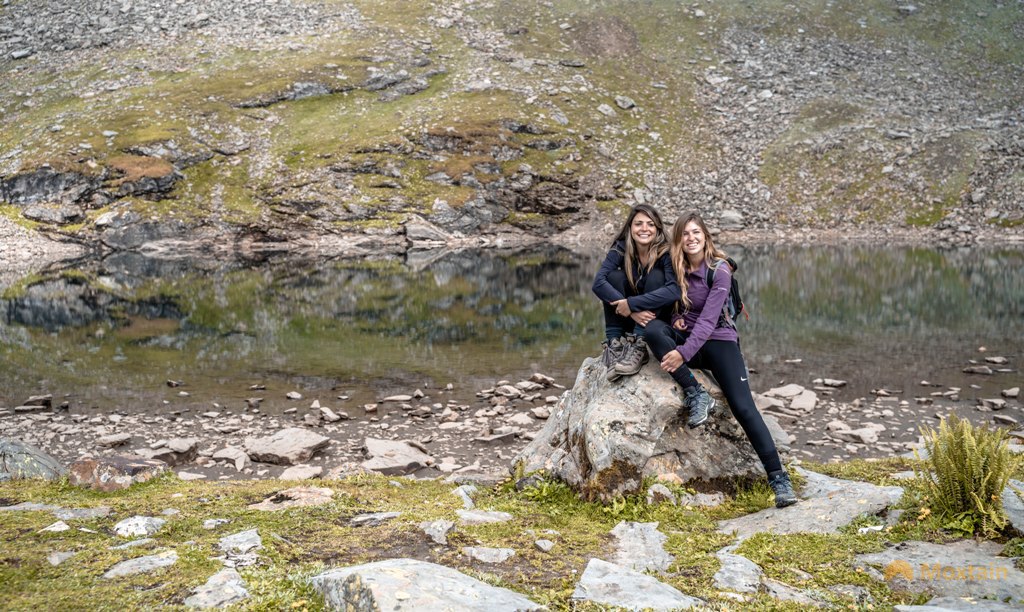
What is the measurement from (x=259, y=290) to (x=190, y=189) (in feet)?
137

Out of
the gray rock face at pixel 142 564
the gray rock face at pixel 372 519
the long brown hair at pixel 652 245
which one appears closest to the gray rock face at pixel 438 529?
the gray rock face at pixel 372 519

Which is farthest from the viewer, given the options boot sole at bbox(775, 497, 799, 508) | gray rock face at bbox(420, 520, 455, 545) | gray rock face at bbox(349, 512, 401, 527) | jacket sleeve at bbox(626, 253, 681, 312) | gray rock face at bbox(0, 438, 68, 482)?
gray rock face at bbox(0, 438, 68, 482)

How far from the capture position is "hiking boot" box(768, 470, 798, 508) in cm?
953

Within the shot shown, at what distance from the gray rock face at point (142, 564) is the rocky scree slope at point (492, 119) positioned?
245ft

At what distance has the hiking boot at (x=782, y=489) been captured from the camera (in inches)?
375

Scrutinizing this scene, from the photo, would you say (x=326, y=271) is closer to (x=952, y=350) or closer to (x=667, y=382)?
(x=952, y=350)

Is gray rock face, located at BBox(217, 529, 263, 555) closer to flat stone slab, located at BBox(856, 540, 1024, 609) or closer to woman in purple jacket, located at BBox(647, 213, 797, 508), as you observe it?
woman in purple jacket, located at BBox(647, 213, 797, 508)

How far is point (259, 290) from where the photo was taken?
160 feet

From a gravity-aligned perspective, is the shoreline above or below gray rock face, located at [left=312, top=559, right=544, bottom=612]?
below

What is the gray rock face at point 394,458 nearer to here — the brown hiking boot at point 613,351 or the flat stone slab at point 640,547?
the brown hiking boot at point 613,351

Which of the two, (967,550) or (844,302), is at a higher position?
→ (967,550)

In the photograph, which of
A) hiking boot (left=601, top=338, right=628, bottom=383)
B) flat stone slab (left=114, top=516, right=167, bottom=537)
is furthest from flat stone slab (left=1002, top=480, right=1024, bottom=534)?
flat stone slab (left=114, top=516, right=167, bottom=537)

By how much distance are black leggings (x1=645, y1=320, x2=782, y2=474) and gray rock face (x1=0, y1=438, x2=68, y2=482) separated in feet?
35.6

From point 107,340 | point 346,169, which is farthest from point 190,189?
point 107,340
